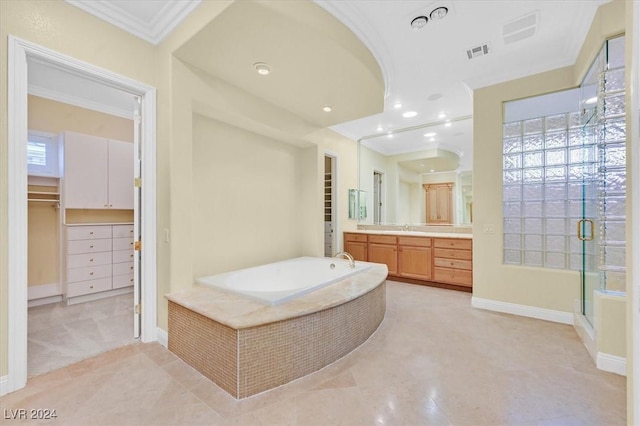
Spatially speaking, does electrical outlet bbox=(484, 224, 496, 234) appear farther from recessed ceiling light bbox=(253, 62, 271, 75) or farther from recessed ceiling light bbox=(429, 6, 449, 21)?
recessed ceiling light bbox=(253, 62, 271, 75)

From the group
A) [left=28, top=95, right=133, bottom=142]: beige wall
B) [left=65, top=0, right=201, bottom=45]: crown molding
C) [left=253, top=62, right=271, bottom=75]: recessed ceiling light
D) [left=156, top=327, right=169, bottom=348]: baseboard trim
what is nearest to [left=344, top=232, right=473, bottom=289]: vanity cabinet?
[left=253, top=62, right=271, bottom=75]: recessed ceiling light

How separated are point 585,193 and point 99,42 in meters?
4.36

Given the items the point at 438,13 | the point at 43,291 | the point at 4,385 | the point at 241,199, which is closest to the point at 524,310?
the point at 438,13

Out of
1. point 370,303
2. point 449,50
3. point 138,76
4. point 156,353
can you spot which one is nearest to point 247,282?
point 156,353

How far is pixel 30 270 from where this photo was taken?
127 inches

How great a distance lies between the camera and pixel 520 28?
7.53 feet

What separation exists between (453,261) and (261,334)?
10.5ft

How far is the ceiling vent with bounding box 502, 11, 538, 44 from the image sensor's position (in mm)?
2184

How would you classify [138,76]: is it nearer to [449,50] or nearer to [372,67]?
[372,67]

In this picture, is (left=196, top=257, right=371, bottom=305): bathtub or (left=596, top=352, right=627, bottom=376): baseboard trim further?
(left=196, top=257, right=371, bottom=305): bathtub

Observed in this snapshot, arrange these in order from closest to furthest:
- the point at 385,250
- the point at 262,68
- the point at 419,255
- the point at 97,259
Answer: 1. the point at 262,68
2. the point at 97,259
3. the point at 419,255
4. the point at 385,250

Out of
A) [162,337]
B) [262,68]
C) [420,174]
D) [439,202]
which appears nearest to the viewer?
[162,337]

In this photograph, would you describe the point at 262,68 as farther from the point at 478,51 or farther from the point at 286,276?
the point at 286,276

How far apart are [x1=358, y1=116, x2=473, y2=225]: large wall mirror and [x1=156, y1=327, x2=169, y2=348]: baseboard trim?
3.83 m
